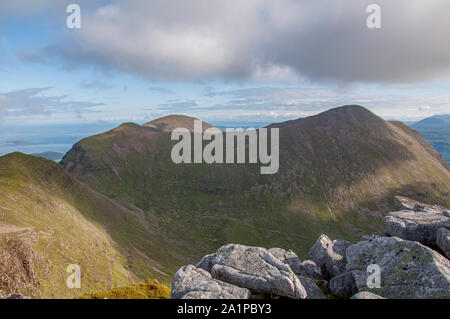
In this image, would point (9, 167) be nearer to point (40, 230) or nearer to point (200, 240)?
point (40, 230)

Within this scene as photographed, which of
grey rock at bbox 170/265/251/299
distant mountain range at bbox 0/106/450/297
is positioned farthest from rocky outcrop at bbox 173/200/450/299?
distant mountain range at bbox 0/106/450/297

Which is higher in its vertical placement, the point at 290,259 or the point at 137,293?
the point at 137,293

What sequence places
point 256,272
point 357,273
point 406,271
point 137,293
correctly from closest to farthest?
point 406,271
point 357,273
point 137,293
point 256,272

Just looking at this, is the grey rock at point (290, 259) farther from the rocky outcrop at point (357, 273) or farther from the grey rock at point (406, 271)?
the grey rock at point (406, 271)

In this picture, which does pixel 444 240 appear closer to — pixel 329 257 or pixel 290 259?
pixel 329 257

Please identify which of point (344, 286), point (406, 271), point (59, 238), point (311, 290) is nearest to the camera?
point (406, 271)

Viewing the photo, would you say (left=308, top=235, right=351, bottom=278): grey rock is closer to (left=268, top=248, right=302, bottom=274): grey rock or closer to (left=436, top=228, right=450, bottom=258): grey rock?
(left=268, top=248, right=302, bottom=274): grey rock

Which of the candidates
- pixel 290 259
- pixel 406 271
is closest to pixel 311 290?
pixel 290 259
